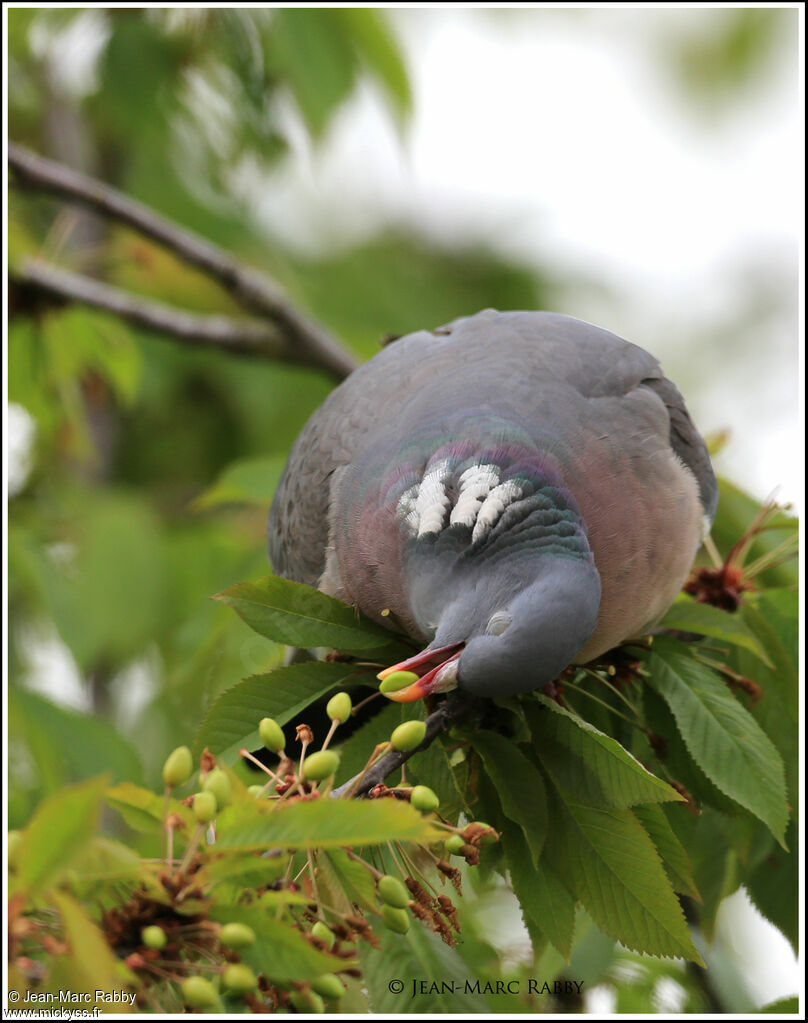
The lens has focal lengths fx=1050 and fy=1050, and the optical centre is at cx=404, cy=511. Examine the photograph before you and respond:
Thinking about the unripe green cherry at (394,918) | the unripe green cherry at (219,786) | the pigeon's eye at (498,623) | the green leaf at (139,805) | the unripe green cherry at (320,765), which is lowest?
the unripe green cherry at (394,918)

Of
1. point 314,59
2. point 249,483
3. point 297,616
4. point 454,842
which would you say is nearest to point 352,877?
point 454,842

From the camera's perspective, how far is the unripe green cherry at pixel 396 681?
194 cm

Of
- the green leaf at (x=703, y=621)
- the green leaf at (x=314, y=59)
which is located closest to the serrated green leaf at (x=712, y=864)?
the green leaf at (x=703, y=621)

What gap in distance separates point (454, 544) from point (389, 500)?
253 millimetres

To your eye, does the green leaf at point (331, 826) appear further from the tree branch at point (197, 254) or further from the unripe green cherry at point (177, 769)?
the tree branch at point (197, 254)

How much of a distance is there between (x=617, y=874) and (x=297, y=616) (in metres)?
0.83

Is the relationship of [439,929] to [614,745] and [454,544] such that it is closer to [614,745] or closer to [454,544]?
[614,745]

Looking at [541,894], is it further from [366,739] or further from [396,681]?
[396,681]

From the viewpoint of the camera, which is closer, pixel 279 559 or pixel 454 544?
pixel 454 544

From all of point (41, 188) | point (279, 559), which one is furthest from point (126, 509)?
point (279, 559)

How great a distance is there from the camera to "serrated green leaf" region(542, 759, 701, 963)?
201cm

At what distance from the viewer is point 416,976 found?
6.63ft

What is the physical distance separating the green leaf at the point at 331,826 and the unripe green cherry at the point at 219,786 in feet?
0.24

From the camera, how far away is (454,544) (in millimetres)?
2193
